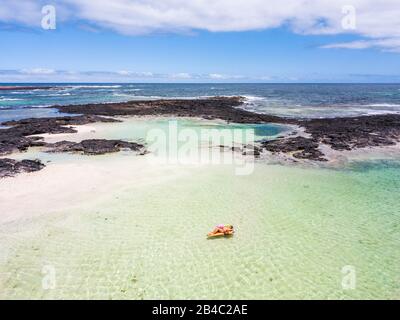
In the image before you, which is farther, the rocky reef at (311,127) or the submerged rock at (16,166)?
the rocky reef at (311,127)

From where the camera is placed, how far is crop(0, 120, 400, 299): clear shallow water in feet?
27.0

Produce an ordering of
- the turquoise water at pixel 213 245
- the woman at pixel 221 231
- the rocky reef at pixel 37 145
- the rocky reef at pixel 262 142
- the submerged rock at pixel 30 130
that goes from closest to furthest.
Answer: the turquoise water at pixel 213 245
the woman at pixel 221 231
the rocky reef at pixel 37 145
the rocky reef at pixel 262 142
the submerged rock at pixel 30 130

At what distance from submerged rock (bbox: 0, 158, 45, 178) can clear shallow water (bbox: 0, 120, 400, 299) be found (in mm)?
3471

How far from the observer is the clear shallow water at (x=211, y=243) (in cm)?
822

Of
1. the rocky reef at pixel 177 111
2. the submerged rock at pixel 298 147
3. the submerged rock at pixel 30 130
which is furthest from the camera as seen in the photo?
the rocky reef at pixel 177 111

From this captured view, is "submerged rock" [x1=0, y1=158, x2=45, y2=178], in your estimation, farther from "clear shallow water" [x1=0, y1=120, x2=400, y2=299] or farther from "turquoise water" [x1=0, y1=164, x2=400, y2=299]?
"turquoise water" [x1=0, y1=164, x2=400, y2=299]

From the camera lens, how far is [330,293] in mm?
8016

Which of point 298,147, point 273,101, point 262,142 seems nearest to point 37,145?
point 262,142

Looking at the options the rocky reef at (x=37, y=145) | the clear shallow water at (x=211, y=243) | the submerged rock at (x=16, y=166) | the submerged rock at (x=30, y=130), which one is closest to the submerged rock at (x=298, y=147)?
the clear shallow water at (x=211, y=243)

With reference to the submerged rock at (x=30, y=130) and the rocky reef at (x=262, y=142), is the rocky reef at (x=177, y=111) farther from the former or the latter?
the submerged rock at (x=30, y=130)

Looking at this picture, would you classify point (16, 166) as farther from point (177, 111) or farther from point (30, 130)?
point (177, 111)

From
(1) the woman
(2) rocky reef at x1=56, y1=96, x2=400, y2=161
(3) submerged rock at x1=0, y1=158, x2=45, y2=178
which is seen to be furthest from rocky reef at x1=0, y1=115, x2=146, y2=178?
(1) the woman

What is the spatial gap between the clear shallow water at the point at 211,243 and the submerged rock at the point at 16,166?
347cm

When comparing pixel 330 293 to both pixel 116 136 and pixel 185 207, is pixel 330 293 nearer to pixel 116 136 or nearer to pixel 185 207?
pixel 185 207
